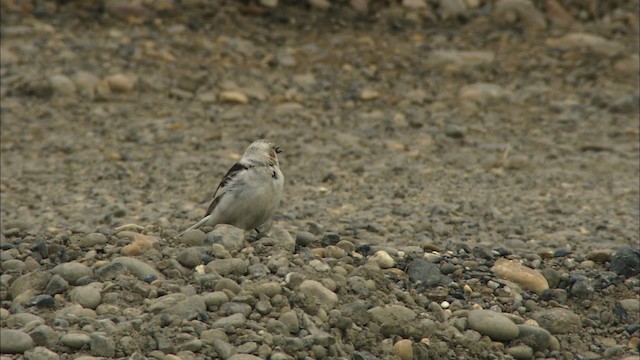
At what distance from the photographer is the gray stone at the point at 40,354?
16.6ft

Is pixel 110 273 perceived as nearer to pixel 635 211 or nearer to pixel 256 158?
pixel 256 158

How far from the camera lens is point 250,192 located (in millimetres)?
7078

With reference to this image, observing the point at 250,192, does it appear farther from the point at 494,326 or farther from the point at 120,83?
the point at 120,83

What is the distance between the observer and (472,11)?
1461 cm

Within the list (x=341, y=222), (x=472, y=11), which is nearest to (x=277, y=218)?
(x=341, y=222)

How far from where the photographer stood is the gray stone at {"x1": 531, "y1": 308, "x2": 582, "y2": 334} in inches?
259

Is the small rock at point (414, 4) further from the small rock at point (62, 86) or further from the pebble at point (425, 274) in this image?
the pebble at point (425, 274)

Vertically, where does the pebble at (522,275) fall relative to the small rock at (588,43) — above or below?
below

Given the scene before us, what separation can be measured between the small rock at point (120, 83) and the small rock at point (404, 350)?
7.71m

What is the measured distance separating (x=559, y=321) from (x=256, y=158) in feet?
7.46

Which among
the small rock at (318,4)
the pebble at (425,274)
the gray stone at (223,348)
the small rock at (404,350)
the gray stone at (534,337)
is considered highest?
the small rock at (318,4)

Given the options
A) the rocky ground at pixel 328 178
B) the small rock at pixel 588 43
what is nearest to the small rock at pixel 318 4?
the rocky ground at pixel 328 178

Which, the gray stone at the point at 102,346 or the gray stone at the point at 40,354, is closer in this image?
the gray stone at the point at 40,354

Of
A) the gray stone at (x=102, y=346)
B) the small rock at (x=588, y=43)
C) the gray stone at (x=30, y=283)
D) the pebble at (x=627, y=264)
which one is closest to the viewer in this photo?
the gray stone at (x=102, y=346)
